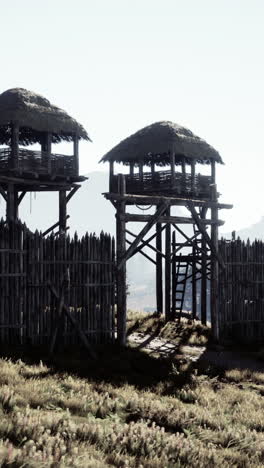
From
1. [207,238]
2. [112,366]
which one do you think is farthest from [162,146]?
[112,366]

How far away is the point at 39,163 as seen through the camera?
23.4 m

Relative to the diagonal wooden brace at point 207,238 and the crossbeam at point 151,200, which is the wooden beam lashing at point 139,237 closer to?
the crossbeam at point 151,200

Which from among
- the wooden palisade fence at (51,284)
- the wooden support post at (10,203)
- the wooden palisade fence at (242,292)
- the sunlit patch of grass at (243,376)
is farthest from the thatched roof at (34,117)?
the sunlit patch of grass at (243,376)

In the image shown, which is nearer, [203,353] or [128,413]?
[128,413]

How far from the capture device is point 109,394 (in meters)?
9.54

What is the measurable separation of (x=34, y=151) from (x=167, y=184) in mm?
6060

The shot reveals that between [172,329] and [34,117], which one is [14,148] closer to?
[34,117]

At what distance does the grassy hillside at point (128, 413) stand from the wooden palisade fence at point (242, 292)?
14.5 feet

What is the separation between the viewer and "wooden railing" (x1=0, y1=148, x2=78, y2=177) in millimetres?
22797

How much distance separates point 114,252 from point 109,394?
18.5 feet

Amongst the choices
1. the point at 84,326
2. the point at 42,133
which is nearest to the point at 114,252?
the point at 84,326

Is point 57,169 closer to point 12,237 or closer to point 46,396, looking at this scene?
point 12,237

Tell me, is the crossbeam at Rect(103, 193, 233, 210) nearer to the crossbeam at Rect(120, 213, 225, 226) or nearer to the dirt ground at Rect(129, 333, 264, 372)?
the crossbeam at Rect(120, 213, 225, 226)

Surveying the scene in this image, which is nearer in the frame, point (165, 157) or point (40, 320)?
point (40, 320)
